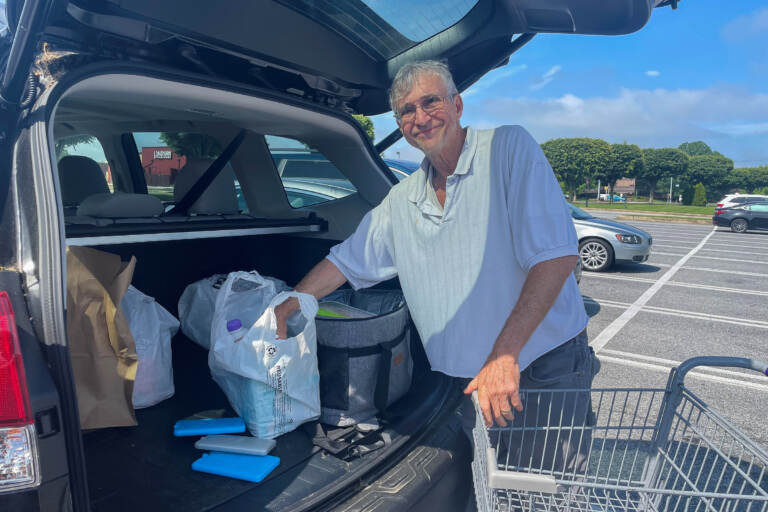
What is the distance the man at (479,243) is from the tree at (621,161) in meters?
73.2

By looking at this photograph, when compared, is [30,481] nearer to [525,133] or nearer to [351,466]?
[351,466]

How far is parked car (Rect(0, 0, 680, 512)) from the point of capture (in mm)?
1094

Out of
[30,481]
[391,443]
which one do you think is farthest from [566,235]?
[30,481]

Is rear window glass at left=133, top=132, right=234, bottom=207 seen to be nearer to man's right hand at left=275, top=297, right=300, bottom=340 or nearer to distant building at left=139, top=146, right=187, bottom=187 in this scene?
distant building at left=139, top=146, right=187, bottom=187

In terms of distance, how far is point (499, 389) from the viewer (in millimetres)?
1331

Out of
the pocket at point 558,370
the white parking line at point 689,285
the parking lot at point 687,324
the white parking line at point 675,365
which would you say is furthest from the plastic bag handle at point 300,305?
the white parking line at point 689,285

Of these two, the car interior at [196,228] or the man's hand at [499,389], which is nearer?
the man's hand at [499,389]

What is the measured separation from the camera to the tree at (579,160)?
67.0 metres

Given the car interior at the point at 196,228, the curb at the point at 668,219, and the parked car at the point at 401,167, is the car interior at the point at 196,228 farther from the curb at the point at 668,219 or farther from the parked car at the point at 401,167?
the curb at the point at 668,219

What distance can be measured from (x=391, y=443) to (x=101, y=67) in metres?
1.50

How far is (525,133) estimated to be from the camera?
169 centimetres

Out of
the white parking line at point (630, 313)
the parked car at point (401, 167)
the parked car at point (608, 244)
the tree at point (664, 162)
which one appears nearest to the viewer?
the white parking line at point (630, 313)

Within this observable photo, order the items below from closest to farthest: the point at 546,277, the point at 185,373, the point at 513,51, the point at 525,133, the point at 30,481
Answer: the point at 30,481, the point at 546,277, the point at 525,133, the point at 513,51, the point at 185,373

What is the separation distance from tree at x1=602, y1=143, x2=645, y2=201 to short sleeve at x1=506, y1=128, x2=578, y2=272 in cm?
7331
